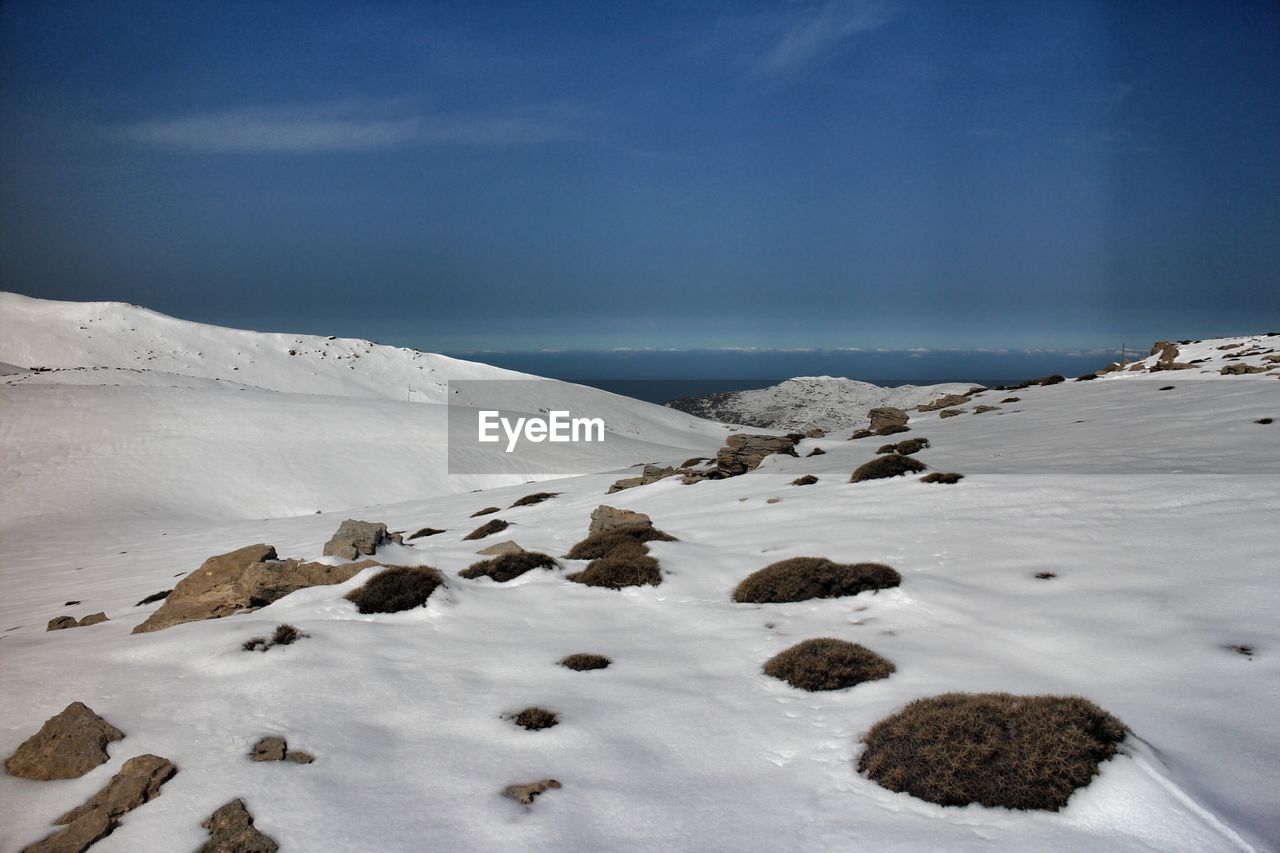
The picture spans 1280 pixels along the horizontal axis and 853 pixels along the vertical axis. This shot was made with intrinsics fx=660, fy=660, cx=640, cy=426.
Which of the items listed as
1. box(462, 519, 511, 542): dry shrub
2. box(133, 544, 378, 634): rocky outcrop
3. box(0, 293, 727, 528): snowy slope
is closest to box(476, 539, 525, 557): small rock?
box(133, 544, 378, 634): rocky outcrop

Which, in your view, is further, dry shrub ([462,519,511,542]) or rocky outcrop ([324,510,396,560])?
dry shrub ([462,519,511,542])

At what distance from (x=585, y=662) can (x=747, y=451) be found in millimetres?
29795

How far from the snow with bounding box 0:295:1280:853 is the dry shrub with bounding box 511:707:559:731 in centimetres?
23

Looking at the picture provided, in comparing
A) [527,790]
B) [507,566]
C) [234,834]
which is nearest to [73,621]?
[507,566]

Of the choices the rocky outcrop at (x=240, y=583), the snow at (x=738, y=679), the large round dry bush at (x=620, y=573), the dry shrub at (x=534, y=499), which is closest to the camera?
the snow at (x=738, y=679)

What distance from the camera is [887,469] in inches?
1013

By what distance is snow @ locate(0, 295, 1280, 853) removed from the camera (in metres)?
6.91

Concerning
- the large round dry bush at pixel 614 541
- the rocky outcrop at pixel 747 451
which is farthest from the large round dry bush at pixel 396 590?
the rocky outcrop at pixel 747 451

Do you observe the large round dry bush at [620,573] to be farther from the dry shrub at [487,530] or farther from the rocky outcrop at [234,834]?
the dry shrub at [487,530]

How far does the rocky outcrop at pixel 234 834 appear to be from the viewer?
21.0 feet

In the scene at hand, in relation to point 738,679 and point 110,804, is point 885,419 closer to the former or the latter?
point 738,679

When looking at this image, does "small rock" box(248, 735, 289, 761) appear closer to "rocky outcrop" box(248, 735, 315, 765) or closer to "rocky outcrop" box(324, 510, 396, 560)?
"rocky outcrop" box(248, 735, 315, 765)

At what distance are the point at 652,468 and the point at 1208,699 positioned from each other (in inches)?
1312

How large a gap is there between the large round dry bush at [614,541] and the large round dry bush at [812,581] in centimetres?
449
